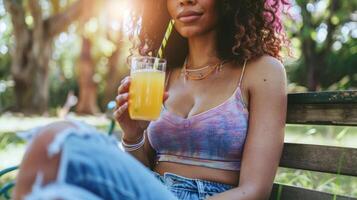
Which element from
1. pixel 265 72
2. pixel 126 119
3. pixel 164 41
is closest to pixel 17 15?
pixel 164 41

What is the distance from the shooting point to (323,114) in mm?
2086

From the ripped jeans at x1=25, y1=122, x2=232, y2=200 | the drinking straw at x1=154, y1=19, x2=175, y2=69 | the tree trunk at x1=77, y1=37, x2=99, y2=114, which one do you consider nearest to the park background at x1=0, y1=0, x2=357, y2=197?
the tree trunk at x1=77, y1=37, x2=99, y2=114

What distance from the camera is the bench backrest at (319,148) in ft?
6.50

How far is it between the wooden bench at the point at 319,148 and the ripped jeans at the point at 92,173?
0.88m

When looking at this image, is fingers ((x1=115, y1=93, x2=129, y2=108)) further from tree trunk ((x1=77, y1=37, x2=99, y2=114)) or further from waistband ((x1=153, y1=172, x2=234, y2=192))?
tree trunk ((x1=77, y1=37, x2=99, y2=114))

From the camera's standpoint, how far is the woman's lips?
89.8 inches

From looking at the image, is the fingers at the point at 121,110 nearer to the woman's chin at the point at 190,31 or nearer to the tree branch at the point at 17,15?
the woman's chin at the point at 190,31

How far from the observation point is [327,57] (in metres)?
19.0

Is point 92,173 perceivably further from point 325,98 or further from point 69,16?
point 69,16

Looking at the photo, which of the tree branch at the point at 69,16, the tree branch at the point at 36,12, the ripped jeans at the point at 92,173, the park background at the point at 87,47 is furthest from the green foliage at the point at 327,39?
the ripped jeans at the point at 92,173

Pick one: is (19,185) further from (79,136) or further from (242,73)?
(242,73)

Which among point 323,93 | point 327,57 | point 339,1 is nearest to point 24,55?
point 339,1

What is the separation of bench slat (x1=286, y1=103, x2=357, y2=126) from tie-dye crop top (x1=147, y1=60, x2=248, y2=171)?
0.76 ft

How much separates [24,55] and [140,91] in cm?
1316
